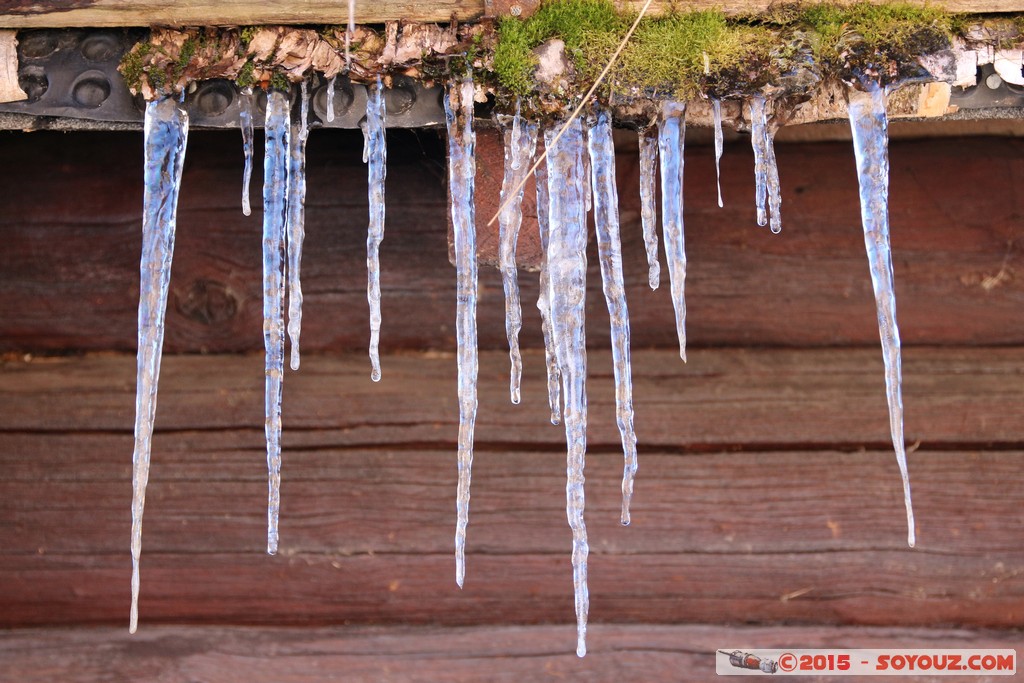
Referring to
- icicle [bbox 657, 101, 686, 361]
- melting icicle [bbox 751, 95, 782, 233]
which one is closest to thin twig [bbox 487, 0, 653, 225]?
icicle [bbox 657, 101, 686, 361]

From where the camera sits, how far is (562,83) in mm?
1366

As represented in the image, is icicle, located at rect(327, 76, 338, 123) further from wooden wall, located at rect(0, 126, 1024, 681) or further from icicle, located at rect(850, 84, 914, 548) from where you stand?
→ icicle, located at rect(850, 84, 914, 548)

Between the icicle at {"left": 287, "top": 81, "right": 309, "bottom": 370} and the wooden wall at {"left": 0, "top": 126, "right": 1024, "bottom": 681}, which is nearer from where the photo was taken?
the icicle at {"left": 287, "top": 81, "right": 309, "bottom": 370}

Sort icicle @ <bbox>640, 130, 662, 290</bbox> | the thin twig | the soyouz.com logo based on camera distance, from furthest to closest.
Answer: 1. the soyouz.com logo
2. icicle @ <bbox>640, 130, 662, 290</bbox>
3. the thin twig

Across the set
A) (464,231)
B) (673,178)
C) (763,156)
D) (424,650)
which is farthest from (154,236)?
(424,650)

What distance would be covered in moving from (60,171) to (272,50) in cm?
101

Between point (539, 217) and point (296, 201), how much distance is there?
16.7 inches

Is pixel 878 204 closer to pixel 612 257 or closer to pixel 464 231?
pixel 612 257

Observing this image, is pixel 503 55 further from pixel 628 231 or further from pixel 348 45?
pixel 628 231

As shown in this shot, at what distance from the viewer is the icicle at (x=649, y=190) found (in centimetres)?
148

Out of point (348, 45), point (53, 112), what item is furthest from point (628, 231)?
point (53, 112)

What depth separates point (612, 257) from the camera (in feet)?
4.84

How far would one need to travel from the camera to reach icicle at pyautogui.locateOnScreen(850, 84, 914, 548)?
137 centimetres

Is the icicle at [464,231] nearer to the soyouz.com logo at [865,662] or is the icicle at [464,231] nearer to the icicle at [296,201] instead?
the icicle at [296,201]
